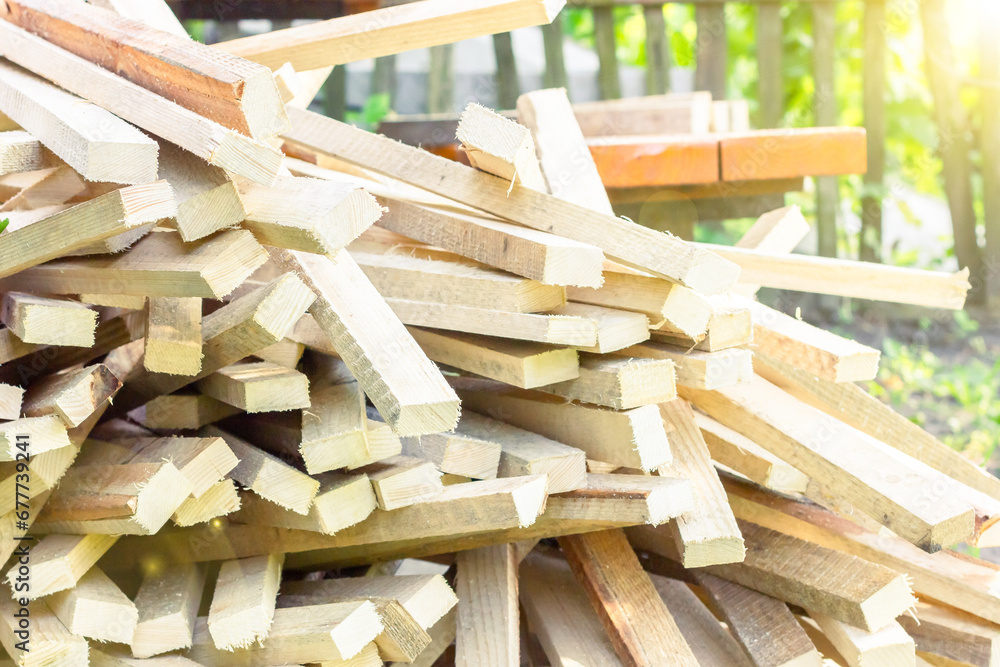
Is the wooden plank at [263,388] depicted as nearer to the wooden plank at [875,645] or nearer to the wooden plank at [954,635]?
the wooden plank at [875,645]

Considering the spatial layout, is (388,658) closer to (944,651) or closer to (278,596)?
(278,596)

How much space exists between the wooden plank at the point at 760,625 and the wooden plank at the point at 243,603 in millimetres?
1043

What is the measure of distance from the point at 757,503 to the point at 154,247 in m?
1.59

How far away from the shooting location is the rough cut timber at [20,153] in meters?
1.66

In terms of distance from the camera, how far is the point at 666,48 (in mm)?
5215

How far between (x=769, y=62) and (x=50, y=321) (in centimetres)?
462

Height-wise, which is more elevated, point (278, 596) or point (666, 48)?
point (666, 48)

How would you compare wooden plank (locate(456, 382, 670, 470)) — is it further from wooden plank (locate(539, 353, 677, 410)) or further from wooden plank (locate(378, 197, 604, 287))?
wooden plank (locate(378, 197, 604, 287))

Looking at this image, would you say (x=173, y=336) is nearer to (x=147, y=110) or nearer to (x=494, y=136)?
(x=147, y=110)

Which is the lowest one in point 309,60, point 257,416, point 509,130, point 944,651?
point 944,651

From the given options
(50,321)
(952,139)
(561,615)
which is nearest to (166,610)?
(50,321)

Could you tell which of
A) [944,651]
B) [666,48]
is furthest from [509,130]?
[666,48]

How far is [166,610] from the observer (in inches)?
71.9

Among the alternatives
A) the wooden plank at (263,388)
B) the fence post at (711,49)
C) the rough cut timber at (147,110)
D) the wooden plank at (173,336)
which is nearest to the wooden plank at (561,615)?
the wooden plank at (263,388)
